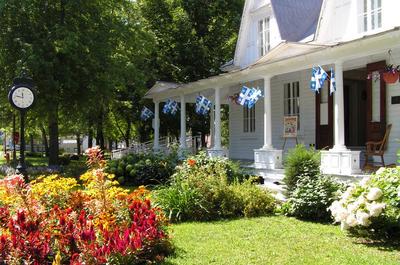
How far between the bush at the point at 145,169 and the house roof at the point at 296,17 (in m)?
6.20

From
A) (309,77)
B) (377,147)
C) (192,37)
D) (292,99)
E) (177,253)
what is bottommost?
(177,253)

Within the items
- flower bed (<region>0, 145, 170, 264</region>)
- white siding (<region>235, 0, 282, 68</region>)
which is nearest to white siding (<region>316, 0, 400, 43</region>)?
white siding (<region>235, 0, 282, 68</region>)

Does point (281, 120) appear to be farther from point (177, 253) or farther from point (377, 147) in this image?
point (177, 253)

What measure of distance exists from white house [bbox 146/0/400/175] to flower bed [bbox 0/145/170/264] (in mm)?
5941

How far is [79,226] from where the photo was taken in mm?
5801

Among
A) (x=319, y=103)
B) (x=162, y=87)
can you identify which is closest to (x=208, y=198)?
(x=319, y=103)

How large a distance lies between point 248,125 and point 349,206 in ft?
38.4

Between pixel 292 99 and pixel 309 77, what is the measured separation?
4.01 feet

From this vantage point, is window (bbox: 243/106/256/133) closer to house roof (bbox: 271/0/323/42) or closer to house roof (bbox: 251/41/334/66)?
house roof (bbox: 271/0/323/42)

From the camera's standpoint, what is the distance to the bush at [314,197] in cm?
904

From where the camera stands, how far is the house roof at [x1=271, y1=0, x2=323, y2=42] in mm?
16828

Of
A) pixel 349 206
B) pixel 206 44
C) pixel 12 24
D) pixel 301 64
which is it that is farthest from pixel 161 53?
pixel 349 206

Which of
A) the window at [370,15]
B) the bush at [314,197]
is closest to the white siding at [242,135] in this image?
the window at [370,15]

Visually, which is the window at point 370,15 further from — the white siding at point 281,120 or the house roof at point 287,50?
the house roof at point 287,50
